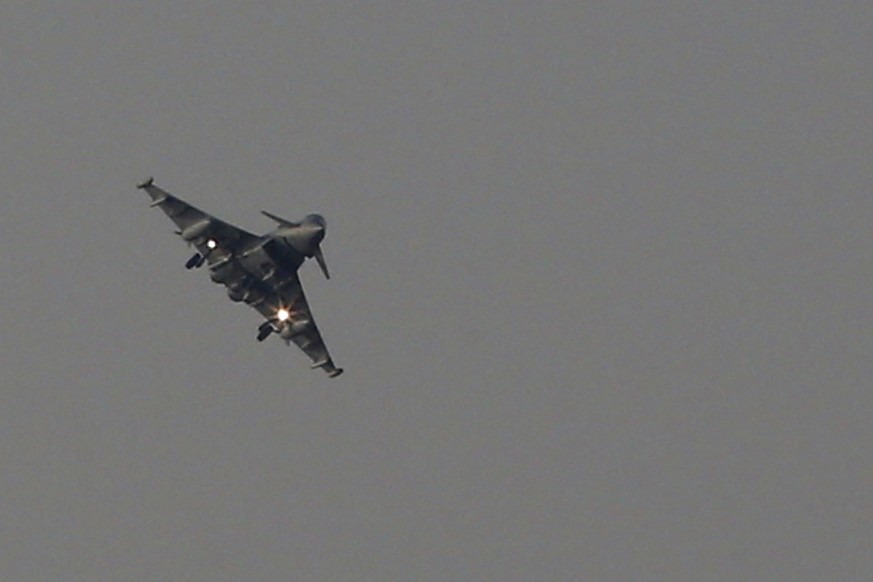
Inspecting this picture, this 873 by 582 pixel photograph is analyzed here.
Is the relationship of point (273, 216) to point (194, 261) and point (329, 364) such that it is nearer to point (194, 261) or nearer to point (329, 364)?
point (194, 261)

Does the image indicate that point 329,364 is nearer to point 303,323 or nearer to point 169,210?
point 303,323

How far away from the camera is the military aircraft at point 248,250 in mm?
108250

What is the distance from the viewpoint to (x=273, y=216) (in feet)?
347

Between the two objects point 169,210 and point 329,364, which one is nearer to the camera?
point 169,210

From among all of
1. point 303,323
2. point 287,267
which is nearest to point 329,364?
point 303,323

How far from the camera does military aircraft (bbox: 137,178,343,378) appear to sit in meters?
108

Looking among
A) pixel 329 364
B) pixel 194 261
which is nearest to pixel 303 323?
pixel 329 364

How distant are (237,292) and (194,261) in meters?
4.24

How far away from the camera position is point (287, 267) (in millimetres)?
110875

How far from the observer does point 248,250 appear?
110062 millimetres

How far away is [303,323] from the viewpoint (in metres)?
118

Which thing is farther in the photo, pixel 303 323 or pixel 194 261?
pixel 303 323

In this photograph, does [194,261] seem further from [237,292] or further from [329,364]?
[329,364]

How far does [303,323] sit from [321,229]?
39.7 ft
